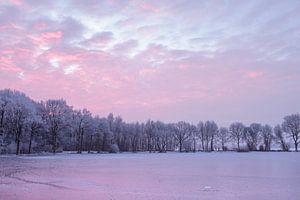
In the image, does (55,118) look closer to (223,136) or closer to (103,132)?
(103,132)

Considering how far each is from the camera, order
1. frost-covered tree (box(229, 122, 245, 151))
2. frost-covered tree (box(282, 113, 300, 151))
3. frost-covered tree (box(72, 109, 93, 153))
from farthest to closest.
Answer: frost-covered tree (box(229, 122, 245, 151))
frost-covered tree (box(282, 113, 300, 151))
frost-covered tree (box(72, 109, 93, 153))

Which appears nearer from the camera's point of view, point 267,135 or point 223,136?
point 267,135

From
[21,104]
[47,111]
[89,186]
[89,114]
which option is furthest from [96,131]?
[89,186]

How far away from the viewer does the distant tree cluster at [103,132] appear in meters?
69.4

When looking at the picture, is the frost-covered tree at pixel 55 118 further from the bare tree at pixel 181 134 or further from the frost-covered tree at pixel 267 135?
the frost-covered tree at pixel 267 135

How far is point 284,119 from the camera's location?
4606 inches

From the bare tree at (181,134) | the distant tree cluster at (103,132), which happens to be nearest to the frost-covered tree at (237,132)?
the distant tree cluster at (103,132)

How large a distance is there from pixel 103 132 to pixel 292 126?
6182 centimetres

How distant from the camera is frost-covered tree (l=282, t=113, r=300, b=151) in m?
111

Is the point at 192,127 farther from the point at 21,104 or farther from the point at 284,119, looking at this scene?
the point at 21,104

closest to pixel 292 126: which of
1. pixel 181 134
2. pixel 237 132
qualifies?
pixel 237 132

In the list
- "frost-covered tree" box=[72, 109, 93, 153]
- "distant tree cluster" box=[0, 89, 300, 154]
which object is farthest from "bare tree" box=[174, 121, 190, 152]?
"frost-covered tree" box=[72, 109, 93, 153]

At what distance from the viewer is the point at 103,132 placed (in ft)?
343

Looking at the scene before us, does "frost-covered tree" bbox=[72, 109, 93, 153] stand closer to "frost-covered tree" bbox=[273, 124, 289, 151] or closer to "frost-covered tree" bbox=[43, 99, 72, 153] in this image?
"frost-covered tree" bbox=[43, 99, 72, 153]
